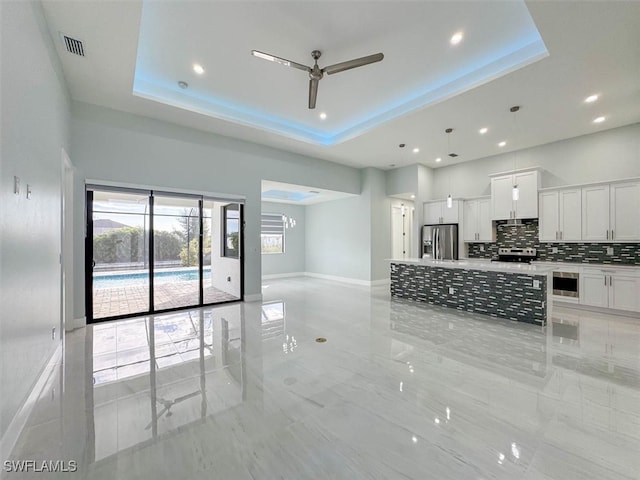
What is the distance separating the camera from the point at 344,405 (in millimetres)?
2197

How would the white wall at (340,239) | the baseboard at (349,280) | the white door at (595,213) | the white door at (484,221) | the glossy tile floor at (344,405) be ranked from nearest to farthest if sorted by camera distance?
the glossy tile floor at (344,405) < the white door at (595,213) < the white door at (484,221) < the baseboard at (349,280) < the white wall at (340,239)

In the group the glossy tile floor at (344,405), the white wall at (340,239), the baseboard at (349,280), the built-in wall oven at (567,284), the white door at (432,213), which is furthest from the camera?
the white wall at (340,239)

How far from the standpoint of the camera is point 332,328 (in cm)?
417

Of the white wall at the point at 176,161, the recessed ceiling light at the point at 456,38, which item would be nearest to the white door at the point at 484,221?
the white wall at the point at 176,161

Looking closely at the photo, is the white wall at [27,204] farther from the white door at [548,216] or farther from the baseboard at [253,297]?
the white door at [548,216]

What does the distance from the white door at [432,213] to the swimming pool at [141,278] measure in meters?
5.90

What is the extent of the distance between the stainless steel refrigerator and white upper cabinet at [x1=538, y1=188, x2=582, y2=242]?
1814mm

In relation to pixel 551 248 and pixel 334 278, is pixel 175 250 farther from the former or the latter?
pixel 551 248

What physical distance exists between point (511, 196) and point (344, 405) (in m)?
6.24

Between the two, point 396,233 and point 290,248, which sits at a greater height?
point 396,233

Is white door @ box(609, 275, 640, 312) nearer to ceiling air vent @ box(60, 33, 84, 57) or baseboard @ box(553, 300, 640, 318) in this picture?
baseboard @ box(553, 300, 640, 318)

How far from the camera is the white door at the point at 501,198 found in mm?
6250

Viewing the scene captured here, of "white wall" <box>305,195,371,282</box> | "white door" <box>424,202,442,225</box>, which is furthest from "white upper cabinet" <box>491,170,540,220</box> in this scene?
"white wall" <box>305,195,371,282</box>

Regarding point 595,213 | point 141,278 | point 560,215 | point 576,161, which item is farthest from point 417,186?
point 141,278
